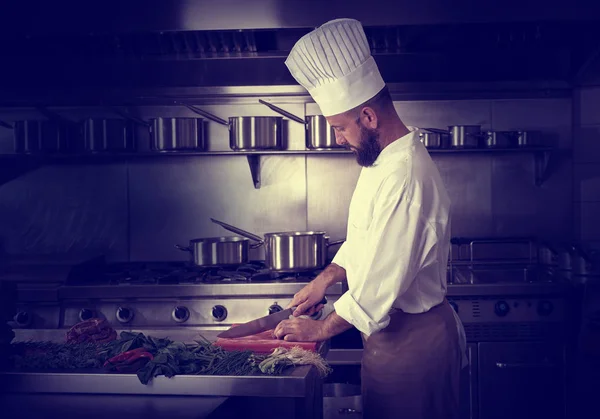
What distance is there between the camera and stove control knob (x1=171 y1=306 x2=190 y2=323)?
11.9 feet

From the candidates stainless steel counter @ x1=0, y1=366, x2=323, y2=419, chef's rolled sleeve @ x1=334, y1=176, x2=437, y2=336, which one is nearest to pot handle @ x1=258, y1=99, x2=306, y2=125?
chef's rolled sleeve @ x1=334, y1=176, x2=437, y2=336

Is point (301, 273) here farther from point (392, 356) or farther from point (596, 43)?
point (596, 43)

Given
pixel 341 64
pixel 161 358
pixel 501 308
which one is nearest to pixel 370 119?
pixel 341 64

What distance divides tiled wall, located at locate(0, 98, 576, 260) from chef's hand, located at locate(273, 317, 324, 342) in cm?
217

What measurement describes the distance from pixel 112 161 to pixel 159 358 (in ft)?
8.52

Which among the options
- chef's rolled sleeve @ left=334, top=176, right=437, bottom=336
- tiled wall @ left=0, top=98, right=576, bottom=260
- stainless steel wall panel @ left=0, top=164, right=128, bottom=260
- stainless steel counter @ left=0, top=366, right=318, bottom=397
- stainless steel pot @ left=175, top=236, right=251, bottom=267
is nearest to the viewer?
stainless steel counter @ left=0, top=366, right=318, bottom=397

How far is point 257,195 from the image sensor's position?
14.4 ft

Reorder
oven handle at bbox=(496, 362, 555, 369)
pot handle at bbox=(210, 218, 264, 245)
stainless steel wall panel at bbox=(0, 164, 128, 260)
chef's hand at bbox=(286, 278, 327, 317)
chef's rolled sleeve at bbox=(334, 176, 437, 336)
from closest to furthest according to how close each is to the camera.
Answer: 1. chef's rolled sleeve at bbox=(334, 176, 437, 336)
2. chef's hand at bbox=(286, 278, 327, 317)
3. oven handle at bbox=(496, 362, 555, 369)
4. pot handle at bbox=(210, 218, 264, 245)
5. stainless steel wall panel at bbox=(0, 164, 128, 260)

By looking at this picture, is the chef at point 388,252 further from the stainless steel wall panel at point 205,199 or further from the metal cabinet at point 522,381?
the stainless steel wall panel at point 205,199

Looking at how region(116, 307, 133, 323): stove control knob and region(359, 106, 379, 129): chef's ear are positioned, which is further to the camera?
region(116, 307, 133, 323): stove control knob

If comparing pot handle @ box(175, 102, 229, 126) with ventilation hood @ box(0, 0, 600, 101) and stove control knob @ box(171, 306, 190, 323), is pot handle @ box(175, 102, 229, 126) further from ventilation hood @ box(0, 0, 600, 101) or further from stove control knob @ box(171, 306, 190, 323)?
stove control knob @ box(171, 306, 190, 323)

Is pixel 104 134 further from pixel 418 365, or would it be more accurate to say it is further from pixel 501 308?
pixel 418 365

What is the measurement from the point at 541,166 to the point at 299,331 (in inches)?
99.4

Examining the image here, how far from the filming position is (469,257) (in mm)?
4234
